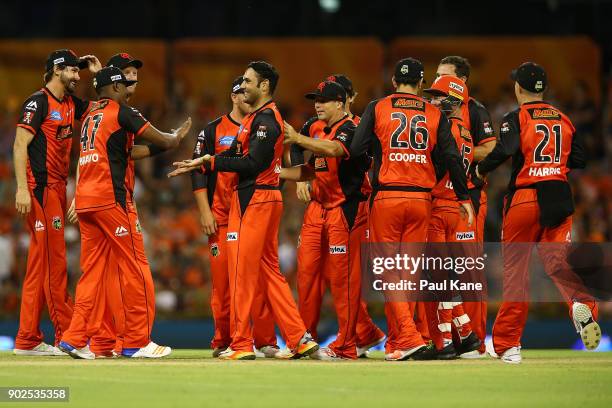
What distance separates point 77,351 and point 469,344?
12.3 feet

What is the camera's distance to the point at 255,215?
1085cm

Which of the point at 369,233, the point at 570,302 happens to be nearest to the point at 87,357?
the point at 369,233

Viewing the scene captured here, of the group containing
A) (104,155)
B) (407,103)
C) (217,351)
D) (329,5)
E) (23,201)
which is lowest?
(217,351)

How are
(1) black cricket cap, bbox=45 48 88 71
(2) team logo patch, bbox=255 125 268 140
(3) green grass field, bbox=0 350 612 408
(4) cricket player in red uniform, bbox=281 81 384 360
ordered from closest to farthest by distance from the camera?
(3) green grass field, bbox=0 350 612 408, (2) team logo patch, bbox=255 125 268 140, (4) cricket player in red uniform, bbox=281 81 384 360, (1) black cricket cap, bbox=45 48 88 71

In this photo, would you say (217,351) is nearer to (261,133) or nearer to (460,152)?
(261,133)

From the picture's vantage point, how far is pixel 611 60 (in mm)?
23016

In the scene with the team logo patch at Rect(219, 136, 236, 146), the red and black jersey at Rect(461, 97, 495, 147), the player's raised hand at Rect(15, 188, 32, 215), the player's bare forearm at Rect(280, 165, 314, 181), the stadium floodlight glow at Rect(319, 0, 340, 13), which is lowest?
the player's raised hand at Rect(15, 188, 32, 215)

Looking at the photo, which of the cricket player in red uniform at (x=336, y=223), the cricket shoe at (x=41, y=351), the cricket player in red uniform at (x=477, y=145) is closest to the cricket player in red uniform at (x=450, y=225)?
the cricket player in red uniform at (x=477, y=145)

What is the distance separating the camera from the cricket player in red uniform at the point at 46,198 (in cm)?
1143

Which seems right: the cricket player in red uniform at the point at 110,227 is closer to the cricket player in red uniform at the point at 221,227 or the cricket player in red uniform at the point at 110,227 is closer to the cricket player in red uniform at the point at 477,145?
the cricket player in red uniform at the point at 221,227

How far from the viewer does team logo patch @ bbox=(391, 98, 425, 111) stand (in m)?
10.8

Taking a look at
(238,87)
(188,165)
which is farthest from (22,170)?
(238,87)

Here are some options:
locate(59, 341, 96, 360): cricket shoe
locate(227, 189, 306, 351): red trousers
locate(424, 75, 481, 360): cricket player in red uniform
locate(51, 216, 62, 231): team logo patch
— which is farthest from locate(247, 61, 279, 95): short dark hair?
locate(59, 341, 96, 360): cricket shoe

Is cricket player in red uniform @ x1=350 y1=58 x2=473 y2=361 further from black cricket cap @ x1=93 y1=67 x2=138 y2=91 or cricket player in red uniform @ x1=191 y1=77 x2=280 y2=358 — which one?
black cricket cap @ x1=93 y1=67 x2=138 y2=91
